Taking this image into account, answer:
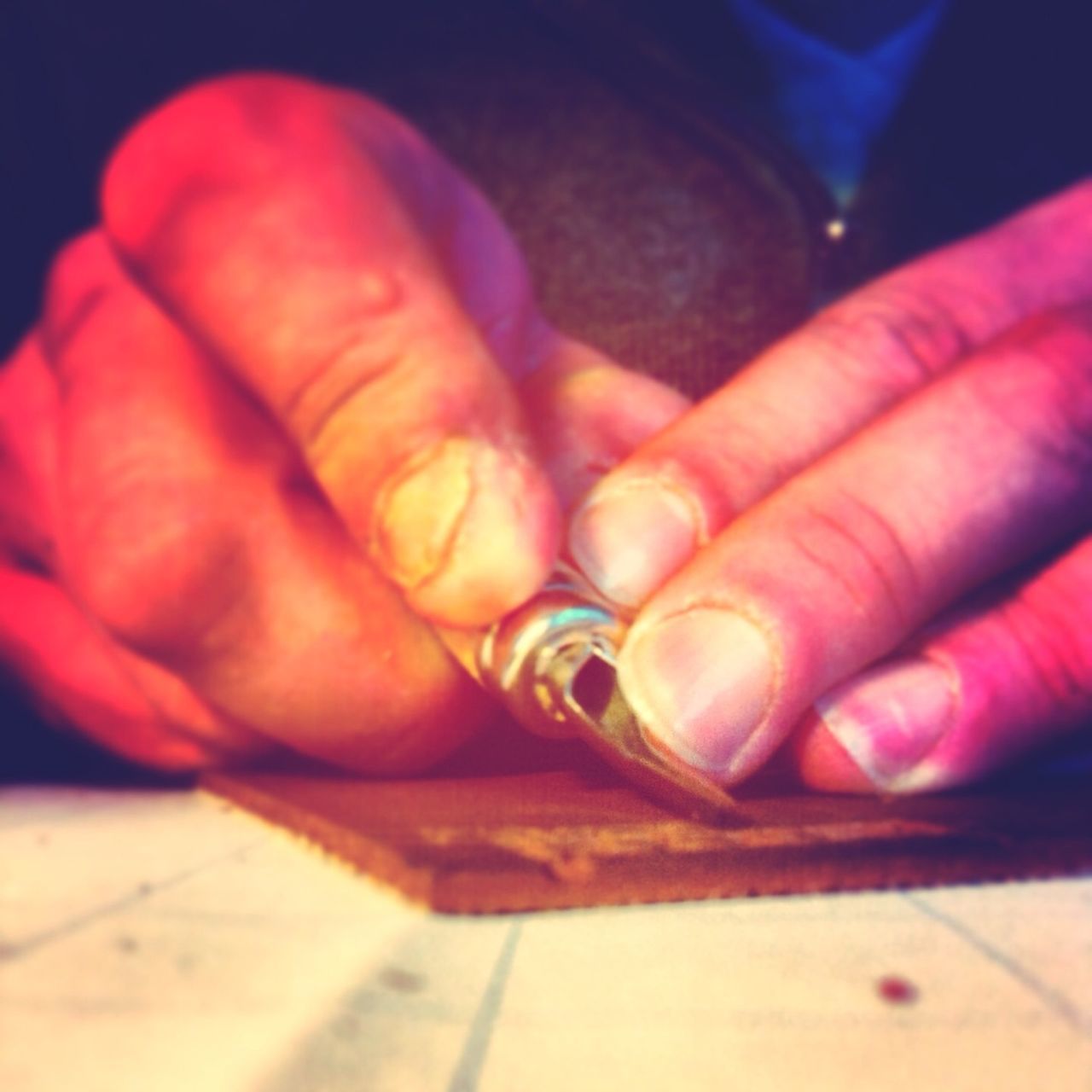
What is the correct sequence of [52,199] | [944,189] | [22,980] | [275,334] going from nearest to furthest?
[22,980], [275,334], [52,199], [944,189]

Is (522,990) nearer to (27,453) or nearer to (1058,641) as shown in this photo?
(1058,641)

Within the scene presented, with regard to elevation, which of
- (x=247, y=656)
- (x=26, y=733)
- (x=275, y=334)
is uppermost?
(x=275, y=334)

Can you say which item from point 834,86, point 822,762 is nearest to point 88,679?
point 822,762

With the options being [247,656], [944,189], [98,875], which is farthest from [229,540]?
[944,189]

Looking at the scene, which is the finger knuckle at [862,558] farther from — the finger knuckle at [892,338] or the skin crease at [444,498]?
the finger knuckle at [892,338]

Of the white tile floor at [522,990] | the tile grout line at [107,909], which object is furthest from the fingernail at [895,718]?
the tile grout line at [107,909]

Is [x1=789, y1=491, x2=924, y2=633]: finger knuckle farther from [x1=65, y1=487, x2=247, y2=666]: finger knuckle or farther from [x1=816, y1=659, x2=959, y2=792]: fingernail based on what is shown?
[x1=65, y1=487, x2=247, y2=666]: finger knuckle

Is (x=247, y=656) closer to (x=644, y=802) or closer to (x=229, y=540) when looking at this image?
(x=229, y=540)
